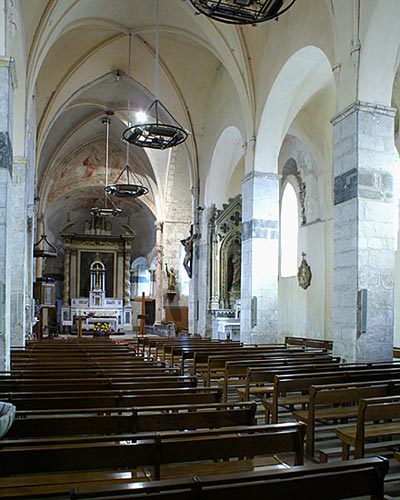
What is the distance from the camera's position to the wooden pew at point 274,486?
72.1 inches

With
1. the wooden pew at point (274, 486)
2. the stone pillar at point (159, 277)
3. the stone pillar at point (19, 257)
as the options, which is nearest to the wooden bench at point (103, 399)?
the wooden pew at point (274, 486)

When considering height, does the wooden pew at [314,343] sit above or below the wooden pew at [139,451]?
below

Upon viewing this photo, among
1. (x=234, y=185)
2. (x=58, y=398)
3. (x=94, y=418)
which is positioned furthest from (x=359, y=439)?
(x=234, y=185)

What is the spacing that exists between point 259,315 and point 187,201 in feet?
39.5

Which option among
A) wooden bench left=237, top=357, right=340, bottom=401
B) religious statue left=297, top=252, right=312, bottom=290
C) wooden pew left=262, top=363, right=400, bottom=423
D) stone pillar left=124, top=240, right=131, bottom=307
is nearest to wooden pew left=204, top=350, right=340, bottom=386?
wooden bench left=237, top=357, right=340, bottom=401

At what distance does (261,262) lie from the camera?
13258 mm

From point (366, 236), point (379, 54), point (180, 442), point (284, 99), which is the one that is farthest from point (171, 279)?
point (180, 442)

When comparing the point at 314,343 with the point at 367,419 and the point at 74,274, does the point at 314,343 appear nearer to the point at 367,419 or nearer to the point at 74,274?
the point at 367,419

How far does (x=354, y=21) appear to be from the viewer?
28.0ft

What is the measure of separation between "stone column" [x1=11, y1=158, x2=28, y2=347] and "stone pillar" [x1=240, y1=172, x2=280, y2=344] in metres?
5.86

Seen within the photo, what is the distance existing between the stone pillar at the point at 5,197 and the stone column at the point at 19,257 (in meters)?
3.51

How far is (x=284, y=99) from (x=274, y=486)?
11.9 m

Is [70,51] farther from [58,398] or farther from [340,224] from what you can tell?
[58,398]

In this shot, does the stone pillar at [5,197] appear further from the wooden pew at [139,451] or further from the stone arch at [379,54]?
the stone arch at [379,54]
